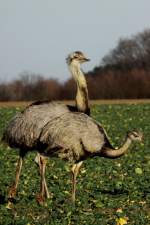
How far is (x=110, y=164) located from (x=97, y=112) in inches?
769

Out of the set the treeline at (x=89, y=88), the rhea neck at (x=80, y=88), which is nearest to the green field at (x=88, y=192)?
the rhea neck at (x=80, y=88)

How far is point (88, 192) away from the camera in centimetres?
1130

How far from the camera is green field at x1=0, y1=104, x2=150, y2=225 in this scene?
880 cm

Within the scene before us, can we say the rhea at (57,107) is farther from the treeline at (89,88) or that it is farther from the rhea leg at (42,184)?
the treeline at (89,88)

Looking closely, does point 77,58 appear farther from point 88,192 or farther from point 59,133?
point 88,192

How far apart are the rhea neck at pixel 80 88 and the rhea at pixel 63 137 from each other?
0.77ft

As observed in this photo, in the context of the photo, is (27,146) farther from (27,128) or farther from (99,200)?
(99,200)

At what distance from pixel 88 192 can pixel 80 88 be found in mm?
1883

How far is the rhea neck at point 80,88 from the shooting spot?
10281mm

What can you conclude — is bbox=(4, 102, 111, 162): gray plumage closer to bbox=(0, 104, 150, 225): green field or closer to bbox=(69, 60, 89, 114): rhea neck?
bbox=(69, 60, 89, 114): rhea neck

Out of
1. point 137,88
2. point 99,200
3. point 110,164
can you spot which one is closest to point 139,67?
point 137,88

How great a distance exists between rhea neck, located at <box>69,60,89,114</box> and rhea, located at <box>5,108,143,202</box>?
0.23 meters

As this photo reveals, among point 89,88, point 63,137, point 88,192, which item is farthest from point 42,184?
point 89,88

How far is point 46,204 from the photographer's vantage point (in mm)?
9883
